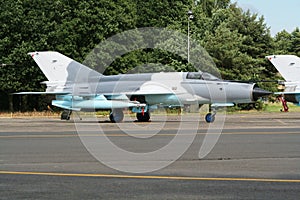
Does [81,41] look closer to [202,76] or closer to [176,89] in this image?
[176,89]

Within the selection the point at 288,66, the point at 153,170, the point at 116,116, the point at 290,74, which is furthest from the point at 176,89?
the point at 153,170

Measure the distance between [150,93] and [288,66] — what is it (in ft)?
33.0

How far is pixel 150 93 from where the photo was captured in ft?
99.2

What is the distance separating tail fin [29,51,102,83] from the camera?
3391cm

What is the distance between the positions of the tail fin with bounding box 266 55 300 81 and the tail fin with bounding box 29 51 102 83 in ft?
A: 35.3

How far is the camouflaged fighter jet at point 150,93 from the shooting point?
29359mm

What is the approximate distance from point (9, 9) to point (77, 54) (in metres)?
7.06

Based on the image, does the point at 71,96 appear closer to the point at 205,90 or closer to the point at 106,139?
the point at 205,90

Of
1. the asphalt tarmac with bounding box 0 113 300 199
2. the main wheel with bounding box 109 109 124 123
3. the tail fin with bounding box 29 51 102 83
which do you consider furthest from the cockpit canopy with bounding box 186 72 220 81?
the asphalt tarmac with bounding box 0 113 300 199

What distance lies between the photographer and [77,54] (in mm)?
54938

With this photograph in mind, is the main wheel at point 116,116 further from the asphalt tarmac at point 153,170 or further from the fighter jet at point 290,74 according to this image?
the asphalt tarmac at point 153,170

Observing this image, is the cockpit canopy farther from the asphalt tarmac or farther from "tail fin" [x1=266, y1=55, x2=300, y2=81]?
the asphalt tarmac

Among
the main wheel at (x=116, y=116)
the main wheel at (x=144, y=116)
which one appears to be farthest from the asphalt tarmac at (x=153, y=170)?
the main wheel at (x=144, y=116)

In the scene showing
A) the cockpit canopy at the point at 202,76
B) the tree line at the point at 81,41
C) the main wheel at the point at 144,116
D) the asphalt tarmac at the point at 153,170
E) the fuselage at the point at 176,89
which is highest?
the tree line at the point at 81,41
